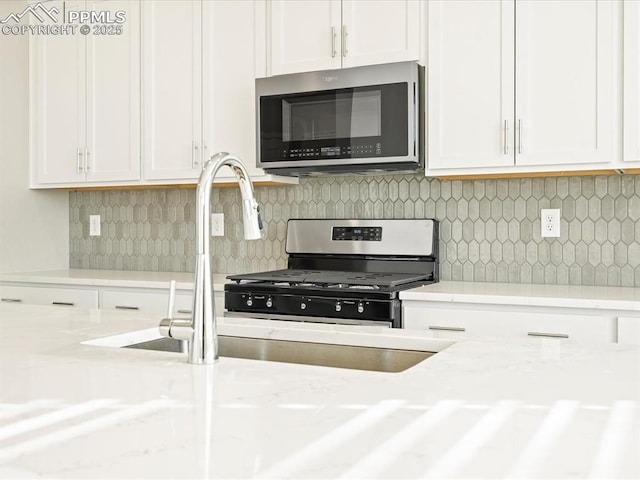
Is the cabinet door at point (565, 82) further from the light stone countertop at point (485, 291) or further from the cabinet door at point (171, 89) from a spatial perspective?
the cabinet door at point (171, 89)

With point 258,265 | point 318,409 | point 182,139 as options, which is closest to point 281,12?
point 182,139

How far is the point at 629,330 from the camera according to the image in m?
2.46

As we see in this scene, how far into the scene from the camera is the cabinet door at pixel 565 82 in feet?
Answer: 8.85

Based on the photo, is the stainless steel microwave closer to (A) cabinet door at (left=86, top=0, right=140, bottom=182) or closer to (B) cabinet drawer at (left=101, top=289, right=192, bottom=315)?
(B) cabinet drawer at (left=101, top=289, right=192, bottom=315)

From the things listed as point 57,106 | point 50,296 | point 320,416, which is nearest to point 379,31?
point 57,106

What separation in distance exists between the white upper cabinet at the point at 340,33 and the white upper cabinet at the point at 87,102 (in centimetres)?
91

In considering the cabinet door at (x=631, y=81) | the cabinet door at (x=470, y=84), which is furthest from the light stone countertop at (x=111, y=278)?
the cabinet door at (x=631, y=81)

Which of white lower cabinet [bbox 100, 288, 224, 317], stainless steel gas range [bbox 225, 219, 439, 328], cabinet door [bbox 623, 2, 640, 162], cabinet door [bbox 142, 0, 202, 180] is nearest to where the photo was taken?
cabinet door [bbox 623, 2, 640, 162]

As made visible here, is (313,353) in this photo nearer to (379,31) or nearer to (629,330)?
(629,330)

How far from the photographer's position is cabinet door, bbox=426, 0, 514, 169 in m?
2.87

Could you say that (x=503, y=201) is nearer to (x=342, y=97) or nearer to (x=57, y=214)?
(x=342, y=97)

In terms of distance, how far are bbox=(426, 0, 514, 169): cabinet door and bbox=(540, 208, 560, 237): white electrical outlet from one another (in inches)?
16.5

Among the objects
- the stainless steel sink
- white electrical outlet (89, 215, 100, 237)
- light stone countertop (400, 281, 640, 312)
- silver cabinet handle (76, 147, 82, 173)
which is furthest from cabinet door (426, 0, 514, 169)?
white electrical outlet (89, 215, 100, 237)

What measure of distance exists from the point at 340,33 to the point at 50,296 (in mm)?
2044
